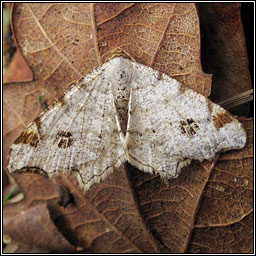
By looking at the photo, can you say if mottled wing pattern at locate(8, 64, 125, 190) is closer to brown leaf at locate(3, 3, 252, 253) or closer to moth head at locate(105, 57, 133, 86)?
Answer: moth head at locate(105, 57, 133, 86)

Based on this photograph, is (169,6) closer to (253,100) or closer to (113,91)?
(113,91)

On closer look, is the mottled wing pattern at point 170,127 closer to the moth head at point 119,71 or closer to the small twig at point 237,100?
the moth head at point 119,71

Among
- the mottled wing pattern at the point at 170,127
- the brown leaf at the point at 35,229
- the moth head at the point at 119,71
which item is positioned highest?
the moth head at the point at 119,71

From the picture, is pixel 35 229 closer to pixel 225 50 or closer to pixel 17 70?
pixel 17 70

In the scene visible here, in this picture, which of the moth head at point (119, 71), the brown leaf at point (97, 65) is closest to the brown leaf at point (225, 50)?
the brown leaf at point (97, 65)

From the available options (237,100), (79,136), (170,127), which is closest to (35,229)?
(79,136)
